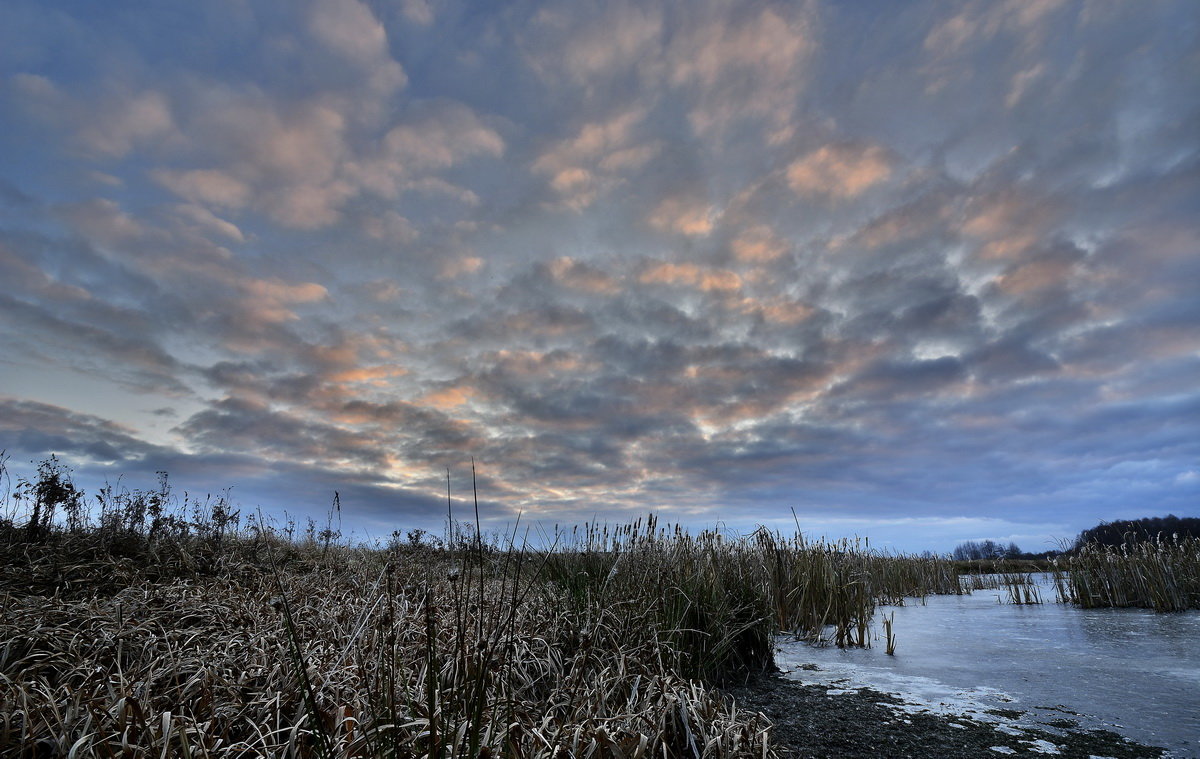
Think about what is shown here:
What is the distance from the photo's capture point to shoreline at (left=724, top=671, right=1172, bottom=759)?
391 centimetres

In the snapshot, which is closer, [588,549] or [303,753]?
[303,753]

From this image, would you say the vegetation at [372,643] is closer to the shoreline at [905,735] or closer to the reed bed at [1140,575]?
the shoreline at [905,735]

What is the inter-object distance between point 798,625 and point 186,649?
25.7 feet

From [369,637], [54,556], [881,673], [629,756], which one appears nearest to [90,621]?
[369,637]

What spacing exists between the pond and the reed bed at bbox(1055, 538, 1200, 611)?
201cm

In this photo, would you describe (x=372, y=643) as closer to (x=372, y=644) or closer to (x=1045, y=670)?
(x=372, y=644)

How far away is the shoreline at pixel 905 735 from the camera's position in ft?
12.8

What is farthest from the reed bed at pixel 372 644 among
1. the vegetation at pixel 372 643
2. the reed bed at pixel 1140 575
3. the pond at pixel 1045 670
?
the reed bed at pixel 1140 575

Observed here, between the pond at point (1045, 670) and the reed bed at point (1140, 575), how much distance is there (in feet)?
6.60

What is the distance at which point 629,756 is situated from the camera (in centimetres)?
291

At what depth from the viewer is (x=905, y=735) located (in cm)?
420

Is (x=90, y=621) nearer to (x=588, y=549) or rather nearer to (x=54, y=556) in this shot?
(x=54, y=556)

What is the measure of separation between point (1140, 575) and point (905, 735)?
1307 centimetres

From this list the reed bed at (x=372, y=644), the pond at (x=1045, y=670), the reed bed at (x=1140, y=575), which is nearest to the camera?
the reed bed at (x=372, y=644)
